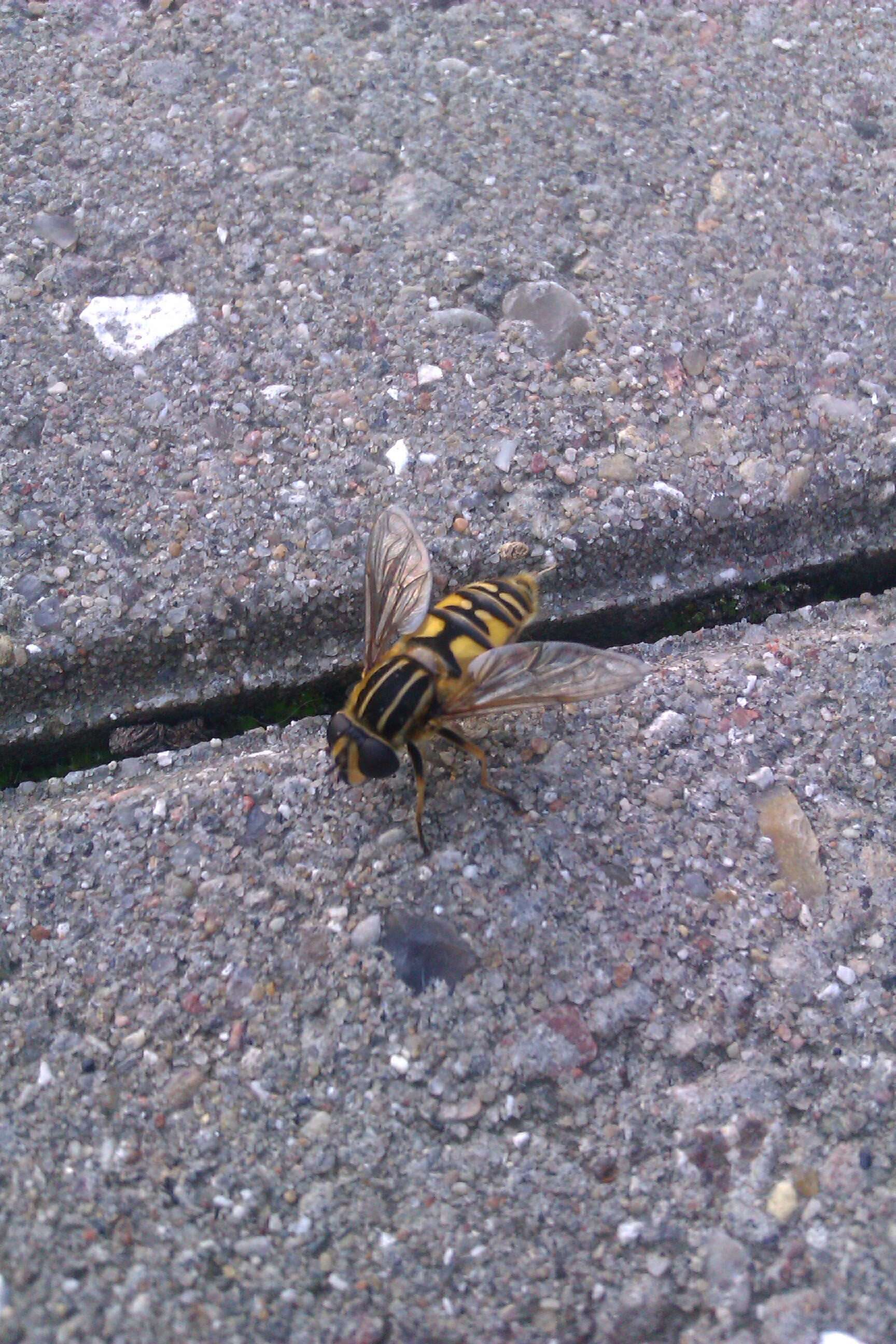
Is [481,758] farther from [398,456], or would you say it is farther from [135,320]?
[135,320]

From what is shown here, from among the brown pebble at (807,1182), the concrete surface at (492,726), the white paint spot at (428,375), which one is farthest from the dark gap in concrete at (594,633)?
the brown pebble at (807,1182)

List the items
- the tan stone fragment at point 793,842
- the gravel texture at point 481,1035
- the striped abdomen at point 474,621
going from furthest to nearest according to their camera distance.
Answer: the striped abdomen at point 474,621
the tan stone fragment at point 793,842
the gravel texture at point 481,1035

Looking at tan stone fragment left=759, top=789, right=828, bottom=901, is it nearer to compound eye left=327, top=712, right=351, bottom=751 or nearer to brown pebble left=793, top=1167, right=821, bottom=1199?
brown pebble left=793, top=1167, right=821, bottom=1199

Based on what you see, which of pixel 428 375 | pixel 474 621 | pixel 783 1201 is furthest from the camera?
pixel 428 375

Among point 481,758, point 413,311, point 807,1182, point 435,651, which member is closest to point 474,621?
point 435,651

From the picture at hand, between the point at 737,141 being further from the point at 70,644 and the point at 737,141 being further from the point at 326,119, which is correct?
the point at 70,644

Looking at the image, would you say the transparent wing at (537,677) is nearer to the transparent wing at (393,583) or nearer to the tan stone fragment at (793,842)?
the transparent wing at (393,583)

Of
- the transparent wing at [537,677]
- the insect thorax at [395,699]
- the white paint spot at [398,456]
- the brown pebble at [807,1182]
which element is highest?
the white paint spot at [398,456]
